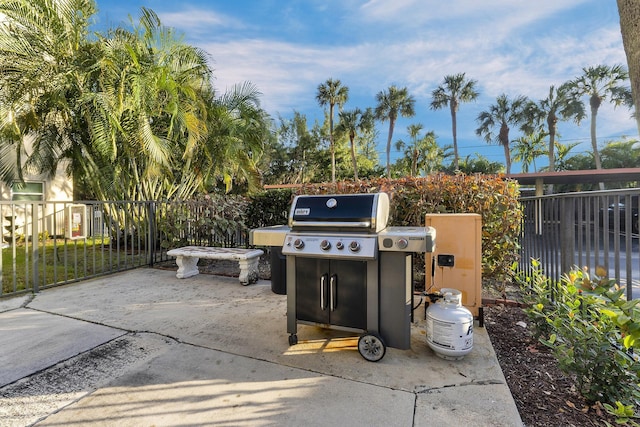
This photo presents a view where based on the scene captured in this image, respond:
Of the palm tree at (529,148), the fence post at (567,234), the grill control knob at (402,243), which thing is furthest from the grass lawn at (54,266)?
the palm tree at (529,148)

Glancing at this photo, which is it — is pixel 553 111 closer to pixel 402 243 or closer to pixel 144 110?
pixel 144 110

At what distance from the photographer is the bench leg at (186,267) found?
4996mm

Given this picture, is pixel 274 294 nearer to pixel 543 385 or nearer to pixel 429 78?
pixel 543 385

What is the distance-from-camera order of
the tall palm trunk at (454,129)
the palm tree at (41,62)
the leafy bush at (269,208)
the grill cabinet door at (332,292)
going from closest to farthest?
1. the grill cabinet door at (332,292)
2. the palm tree at (41,62)
3. the leafy bush at (269,208)
4. the tall palm trunk at (454,129)

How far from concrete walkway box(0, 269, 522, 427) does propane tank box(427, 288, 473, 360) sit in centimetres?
11

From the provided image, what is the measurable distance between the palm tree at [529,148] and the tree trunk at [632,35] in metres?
30.1

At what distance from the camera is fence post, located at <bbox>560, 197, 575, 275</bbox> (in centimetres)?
292

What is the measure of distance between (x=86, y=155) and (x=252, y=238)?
261 inches

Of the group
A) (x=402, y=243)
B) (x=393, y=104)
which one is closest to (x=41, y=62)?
(x=402, y=243)

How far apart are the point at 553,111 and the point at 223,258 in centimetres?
2873

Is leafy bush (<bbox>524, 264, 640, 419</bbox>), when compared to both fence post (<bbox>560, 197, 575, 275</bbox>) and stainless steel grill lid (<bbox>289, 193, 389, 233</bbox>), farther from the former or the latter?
stainless steel grill lid (<bbox>289, 193, 389, 233</bbox>)

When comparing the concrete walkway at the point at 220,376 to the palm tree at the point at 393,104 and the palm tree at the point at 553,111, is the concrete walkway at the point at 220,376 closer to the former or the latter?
the palm tree at the point at 393,104

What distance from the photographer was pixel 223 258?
476 centimetres

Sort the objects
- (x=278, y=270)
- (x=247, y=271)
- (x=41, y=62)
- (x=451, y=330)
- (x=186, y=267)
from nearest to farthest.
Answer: (x=451, y=330)
(x=278, y=270)
(x=247, y=271)
(x=186, y=267)
(x=41, y=62)
